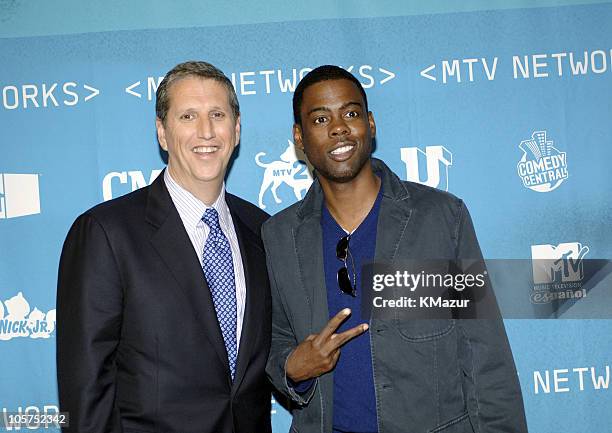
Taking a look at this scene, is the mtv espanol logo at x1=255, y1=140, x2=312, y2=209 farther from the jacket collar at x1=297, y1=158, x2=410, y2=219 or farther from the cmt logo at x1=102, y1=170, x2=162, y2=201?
the jacket collar at x1=297, y1=158, x2=410, y2=219

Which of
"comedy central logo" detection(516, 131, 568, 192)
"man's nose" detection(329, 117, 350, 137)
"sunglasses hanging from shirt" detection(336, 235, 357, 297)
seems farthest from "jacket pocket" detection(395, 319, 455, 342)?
"comedy central logo" detection(516, 131, 568, 192)

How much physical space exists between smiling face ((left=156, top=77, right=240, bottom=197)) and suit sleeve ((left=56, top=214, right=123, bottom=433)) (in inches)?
13.3

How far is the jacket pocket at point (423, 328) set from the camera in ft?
5.95

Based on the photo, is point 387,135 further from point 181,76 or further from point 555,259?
point 181,76

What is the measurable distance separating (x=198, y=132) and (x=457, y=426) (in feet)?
3.95

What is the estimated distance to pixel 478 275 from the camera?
192cm

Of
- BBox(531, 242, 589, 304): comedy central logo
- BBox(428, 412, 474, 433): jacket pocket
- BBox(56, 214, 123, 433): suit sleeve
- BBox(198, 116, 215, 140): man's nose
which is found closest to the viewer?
BBox(56, 214, 123, 433): suit sleeve

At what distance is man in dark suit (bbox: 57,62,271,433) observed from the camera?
1696 millimetres

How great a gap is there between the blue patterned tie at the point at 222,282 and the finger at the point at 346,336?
33 centimetres

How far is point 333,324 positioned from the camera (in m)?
1.72

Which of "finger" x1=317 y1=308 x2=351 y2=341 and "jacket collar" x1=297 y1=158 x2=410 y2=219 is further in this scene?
"jacket collar" x1=297 y1=158 x2=410 y2=219

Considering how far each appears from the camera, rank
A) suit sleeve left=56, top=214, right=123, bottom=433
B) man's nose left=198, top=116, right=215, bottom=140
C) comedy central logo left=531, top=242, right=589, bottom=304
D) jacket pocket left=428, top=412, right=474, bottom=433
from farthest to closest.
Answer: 1. comedy central logo left=531, top=242, right=589, bottom=304
2. man's nose left=198, top=116, right=215, bottom=140
3. jacket pocket left=428, top=412, right=474, bottom=433
4. suit sleeve left=56, top=214, right=123, bottom=433

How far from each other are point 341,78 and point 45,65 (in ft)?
5.01

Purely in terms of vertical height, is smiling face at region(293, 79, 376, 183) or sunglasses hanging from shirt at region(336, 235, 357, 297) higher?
smiling face at region(293, 79, 376, 183)
